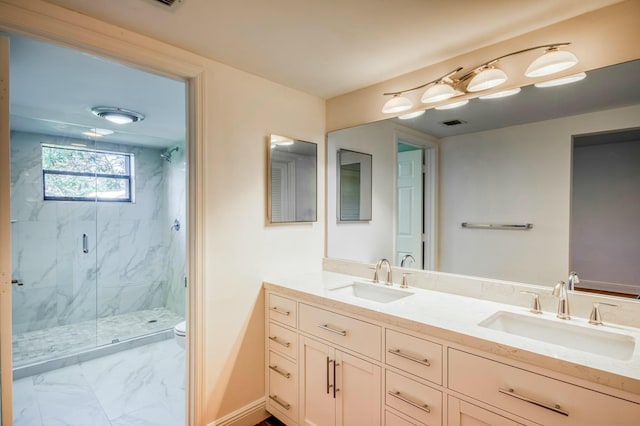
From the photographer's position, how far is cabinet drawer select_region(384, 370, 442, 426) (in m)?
1.33

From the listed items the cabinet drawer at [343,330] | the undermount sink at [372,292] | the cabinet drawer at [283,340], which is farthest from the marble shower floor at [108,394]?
the undermount sink at [372,292]

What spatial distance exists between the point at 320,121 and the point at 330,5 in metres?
1.19

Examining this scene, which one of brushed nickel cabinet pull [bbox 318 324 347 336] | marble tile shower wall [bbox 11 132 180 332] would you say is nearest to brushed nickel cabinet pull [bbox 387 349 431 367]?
brushed nickel cabinet pull [bbox 318 324 347 336]

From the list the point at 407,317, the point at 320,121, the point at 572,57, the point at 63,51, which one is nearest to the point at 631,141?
the point at 572,57

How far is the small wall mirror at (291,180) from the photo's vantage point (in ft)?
7.32

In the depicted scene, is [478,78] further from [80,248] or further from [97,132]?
[80,248]

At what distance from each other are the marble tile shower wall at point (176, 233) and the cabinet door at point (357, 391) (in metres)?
2.91

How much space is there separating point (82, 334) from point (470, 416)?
3882 millimetres

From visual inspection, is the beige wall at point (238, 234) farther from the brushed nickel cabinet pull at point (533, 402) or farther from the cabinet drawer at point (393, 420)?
the brushed nickel cabinet pull at point (533, 402)

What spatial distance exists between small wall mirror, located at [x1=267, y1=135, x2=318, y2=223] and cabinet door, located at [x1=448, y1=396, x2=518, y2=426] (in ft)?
4.85

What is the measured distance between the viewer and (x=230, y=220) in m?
2.02

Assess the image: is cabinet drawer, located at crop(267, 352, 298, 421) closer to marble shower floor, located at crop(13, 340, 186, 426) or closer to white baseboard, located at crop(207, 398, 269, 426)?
white baseboard, located at crop(207, 398, 269, 426)

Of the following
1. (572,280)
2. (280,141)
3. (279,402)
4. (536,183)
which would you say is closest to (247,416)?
(279,402)

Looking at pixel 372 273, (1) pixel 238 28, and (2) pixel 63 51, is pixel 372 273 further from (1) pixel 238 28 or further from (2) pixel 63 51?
(2) pixel 63 51
